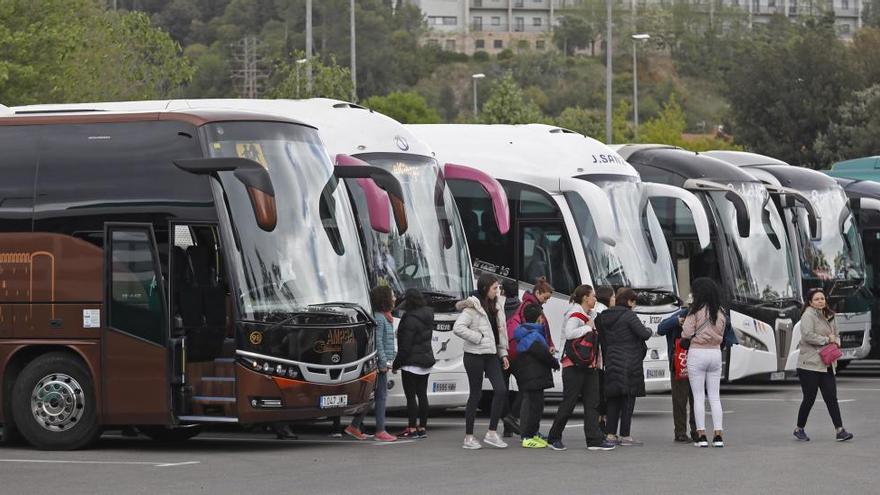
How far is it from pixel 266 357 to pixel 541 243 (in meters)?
6.47

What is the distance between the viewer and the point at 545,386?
58.6 ft

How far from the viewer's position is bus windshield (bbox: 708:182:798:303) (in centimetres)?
2650

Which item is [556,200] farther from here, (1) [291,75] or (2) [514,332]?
(1) [291,75]

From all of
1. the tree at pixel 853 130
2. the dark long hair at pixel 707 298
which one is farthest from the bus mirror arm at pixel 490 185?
the tree at pixel 853 130

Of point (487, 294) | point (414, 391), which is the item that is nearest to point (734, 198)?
point (487, 294)

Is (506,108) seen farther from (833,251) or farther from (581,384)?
(581,384)

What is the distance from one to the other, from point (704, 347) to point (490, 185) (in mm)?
4375

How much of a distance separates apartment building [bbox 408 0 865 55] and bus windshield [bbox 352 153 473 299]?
15964 cm

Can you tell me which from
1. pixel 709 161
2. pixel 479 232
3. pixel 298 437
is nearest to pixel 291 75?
pixel 709 161

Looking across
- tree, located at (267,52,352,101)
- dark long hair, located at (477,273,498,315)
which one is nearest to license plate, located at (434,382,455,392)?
dark long hair, located at (477,273,498,315)

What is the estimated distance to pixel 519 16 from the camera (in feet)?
631

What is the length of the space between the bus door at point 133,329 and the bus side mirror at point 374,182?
228 centimetres

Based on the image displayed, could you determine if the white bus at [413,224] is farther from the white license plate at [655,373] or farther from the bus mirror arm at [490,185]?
the white license plate at [655,373]

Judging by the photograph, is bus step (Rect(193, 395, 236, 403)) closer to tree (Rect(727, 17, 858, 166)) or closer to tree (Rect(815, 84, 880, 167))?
tree (Rect(815, 84, 880, 167))
